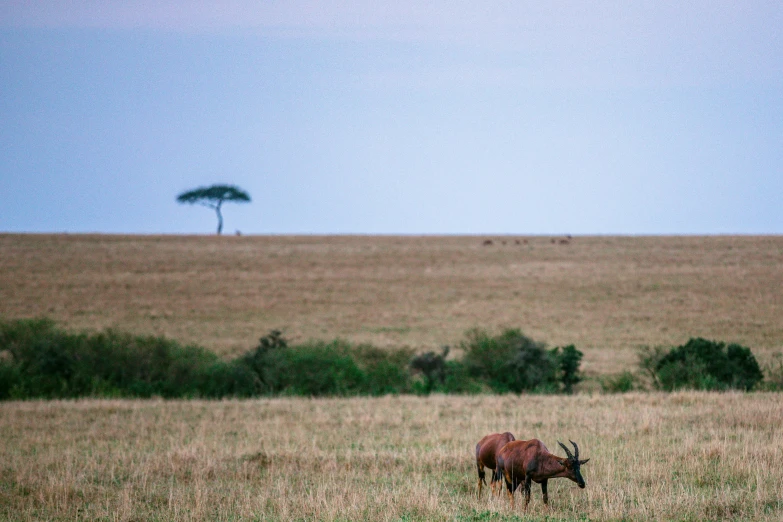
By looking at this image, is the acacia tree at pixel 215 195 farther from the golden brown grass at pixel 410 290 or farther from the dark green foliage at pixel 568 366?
the dark green foliage at pixel 568 366

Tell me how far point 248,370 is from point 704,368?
16.1 metres

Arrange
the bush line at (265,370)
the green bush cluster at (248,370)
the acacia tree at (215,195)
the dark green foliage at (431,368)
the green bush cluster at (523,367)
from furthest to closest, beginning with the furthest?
1. the acacia tree at (215,195)
2. the dark green foliage at (431,368)
3. the green bush cluster at (248,370)
4. the green bush cluster at (523,367)
5. the bush line at (265,370)

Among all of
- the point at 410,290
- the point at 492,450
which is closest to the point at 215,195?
the point at 410,290

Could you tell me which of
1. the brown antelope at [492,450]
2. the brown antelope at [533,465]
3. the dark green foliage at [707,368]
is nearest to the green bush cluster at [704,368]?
the dark green foliage at [707,368]

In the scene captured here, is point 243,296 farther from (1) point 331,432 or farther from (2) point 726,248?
(2) point 726,248

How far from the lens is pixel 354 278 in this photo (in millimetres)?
59531

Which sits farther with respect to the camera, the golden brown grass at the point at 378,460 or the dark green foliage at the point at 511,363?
the dark green foliage at the point at 511,363

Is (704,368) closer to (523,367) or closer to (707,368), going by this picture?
(707,368)

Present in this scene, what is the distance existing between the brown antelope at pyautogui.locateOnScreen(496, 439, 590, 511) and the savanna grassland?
36cm

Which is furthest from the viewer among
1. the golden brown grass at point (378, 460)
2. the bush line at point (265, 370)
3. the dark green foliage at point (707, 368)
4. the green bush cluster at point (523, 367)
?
the green bush cluster at point (523, 367)

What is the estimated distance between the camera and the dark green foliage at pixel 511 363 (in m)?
27.0

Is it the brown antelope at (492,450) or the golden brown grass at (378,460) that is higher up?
the brown antelope at (492,450)

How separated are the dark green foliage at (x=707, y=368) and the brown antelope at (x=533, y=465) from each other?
55.0ft

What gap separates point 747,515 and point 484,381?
67.6 feet
